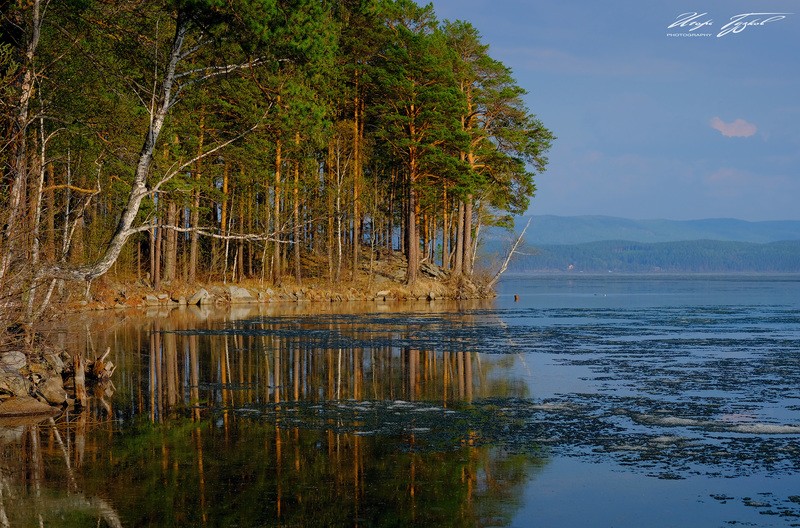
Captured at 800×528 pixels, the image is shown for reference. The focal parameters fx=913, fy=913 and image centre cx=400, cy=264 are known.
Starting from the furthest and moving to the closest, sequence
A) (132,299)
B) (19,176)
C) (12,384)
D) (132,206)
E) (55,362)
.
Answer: (132,299) → (55,362) → (132,206) → (19,176) → (12,384)

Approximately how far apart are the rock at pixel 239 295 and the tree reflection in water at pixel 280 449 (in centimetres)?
3087

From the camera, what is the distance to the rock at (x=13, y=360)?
658 inches

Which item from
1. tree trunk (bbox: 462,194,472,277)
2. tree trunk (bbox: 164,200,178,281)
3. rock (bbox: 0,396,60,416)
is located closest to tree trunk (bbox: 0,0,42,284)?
rock (bbox: 0,396,60,416)

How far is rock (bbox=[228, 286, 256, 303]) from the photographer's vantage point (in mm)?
54688

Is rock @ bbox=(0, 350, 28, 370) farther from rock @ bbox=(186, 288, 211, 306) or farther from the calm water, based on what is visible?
rock @ bbox=(186, 288, 211, 306)

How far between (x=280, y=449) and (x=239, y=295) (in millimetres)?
43290

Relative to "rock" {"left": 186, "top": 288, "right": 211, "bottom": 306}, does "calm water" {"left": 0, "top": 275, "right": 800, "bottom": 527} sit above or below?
below

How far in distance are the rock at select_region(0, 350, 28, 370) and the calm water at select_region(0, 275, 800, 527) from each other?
1.51m

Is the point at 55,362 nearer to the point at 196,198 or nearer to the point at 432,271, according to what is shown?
the point at 196,198

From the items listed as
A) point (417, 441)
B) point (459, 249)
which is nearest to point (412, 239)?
point (459, 249)

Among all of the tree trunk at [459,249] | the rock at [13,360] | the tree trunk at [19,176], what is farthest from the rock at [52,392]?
the tree trunk at [459,249]

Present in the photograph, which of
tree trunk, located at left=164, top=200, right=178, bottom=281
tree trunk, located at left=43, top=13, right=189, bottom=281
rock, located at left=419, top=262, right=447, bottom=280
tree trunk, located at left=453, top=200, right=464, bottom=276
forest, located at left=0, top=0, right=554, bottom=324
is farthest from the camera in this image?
rock, located at left=419, top=262, right=447, bottom=280

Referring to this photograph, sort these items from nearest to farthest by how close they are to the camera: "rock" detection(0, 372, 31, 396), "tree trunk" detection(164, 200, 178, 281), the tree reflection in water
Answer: the tree reflection in water, "rock" detection(0, 372, 31, 396), "tree trunk" detection(164, 200, 178, 281)

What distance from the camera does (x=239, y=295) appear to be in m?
55.2
